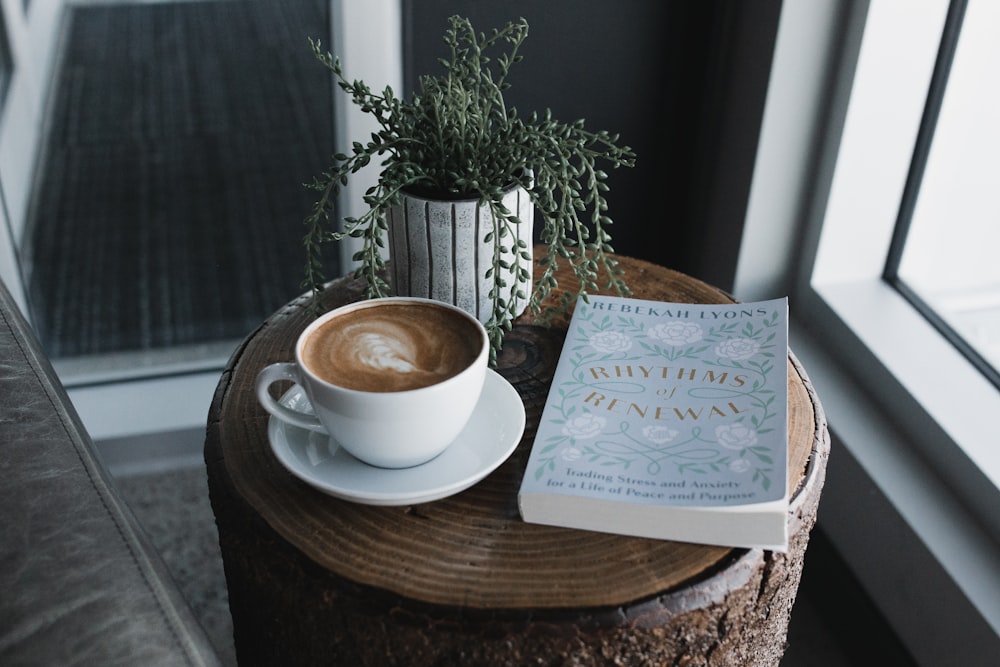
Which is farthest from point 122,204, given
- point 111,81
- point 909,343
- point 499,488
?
point 909,343

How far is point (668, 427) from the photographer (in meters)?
0.78

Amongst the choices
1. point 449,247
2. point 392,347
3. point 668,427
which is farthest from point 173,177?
point 668,427

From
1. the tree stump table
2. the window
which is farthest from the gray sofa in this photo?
the window

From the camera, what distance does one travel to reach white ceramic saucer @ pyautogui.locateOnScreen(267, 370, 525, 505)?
0.72 m

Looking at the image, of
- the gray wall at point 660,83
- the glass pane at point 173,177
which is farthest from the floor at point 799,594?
the gray wall at point 660,83

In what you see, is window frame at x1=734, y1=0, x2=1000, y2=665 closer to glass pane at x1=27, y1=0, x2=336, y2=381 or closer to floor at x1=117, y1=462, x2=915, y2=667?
floor at x1=117, y1=462, x2=915, y2=667

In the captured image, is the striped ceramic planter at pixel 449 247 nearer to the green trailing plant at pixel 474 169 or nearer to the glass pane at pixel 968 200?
the green trailing plant at pixel 474 169

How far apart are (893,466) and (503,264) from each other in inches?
26.7

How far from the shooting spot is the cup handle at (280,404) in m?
0.74

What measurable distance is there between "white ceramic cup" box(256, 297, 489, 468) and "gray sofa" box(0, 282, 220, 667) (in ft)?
0.49

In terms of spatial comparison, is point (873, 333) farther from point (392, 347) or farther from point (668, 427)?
point (392, 347)

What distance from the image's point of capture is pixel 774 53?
52.2 inches

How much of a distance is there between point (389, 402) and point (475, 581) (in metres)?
0.14

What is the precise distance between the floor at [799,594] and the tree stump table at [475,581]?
1.78ft
